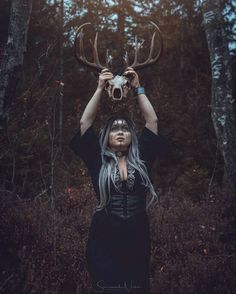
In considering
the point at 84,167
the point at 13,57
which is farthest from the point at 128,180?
the point at 84,167

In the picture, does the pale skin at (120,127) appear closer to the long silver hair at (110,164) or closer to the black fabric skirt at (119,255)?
the long silver hair at (110,164)

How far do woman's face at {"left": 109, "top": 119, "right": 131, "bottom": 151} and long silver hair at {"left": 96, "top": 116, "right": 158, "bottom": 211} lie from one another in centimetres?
6

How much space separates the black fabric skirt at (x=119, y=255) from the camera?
3.45 m

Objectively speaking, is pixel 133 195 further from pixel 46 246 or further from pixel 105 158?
pixel 46 246

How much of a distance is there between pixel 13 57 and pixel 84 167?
17.3 ft

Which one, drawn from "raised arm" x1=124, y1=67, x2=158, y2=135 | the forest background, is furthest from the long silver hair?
the forest background

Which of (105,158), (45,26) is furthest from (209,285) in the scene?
(45,26)

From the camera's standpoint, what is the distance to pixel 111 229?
141 inches

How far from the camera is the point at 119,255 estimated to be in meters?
3.52

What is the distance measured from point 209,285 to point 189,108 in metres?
7.56

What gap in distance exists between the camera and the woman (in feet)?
11.5

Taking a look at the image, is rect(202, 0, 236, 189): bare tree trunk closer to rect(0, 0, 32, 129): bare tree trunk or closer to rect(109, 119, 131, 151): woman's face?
rect(0, 0, 32, 129): bare tree trunk

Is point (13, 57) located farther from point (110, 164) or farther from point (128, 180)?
point (128, 180)

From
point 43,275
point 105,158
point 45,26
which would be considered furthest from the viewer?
point 45,26
